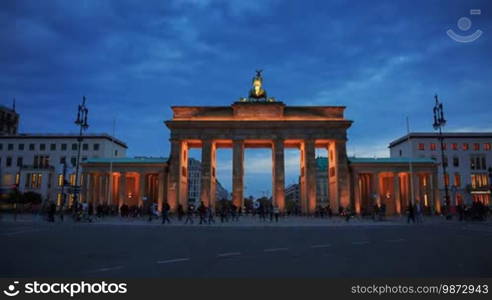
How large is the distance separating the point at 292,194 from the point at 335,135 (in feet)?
451

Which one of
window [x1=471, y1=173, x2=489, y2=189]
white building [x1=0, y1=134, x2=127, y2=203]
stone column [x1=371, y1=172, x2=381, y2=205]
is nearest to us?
stone column [x1=371, y1=172, x2=381, y2=205]

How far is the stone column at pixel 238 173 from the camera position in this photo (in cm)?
5384

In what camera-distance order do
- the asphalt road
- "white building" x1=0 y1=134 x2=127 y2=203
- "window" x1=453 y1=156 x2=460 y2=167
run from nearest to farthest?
the asphalt road, "window" x1=453 y1=156 x2=460 y2=167, "white building" x1=0 y1=134 x2=127 y2=203

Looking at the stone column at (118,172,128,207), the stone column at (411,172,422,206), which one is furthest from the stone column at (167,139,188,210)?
the stone column at (411,172,422,206)

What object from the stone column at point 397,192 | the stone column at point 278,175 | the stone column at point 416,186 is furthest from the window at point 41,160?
the stone column at point 416,186

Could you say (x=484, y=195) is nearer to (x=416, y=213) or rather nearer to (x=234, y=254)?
(x=416, y=213)

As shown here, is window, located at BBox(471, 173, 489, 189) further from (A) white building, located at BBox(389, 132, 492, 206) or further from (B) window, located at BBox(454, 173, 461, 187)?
(B) window, located at BBox(454, 173, 461, 187)

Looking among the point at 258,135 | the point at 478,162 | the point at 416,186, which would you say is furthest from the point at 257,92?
the point at 478,162

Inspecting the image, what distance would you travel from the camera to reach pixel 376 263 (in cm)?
899

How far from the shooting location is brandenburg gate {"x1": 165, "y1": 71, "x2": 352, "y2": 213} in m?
54.4

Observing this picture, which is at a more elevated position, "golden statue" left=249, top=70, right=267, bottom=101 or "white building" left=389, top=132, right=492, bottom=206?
"golden statue" left=249, top=70, right=267, bottom=101

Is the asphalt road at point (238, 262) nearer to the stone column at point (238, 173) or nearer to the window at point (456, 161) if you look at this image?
the stone column at point (238, 173)

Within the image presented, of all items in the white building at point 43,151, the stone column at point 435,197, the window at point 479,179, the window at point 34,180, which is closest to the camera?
the stone column at point 435,197

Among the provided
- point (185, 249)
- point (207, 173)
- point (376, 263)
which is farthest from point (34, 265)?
point (207, 173)
